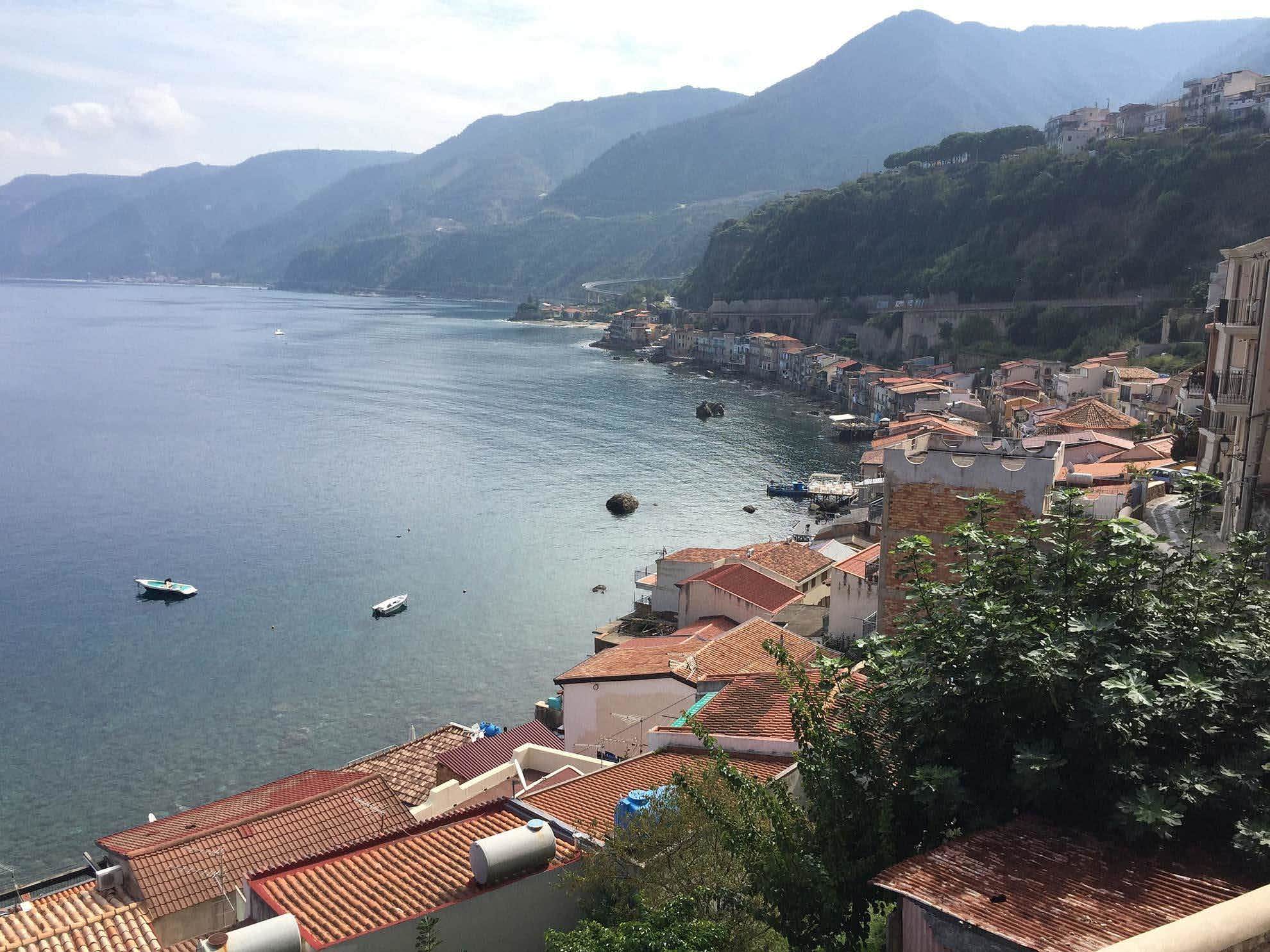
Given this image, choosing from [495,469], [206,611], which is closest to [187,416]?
[495,469]

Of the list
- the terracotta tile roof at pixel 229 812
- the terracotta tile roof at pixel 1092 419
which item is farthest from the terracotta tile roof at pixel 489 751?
the terracotta tile roof at pixel 1092 419

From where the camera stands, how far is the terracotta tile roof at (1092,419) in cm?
3862

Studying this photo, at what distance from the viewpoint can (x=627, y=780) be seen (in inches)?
394

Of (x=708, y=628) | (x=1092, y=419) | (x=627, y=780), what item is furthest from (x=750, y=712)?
A: (x=1092, y=419)

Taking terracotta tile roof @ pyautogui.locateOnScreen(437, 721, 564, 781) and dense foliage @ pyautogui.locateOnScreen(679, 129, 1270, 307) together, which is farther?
dense foliage @ pyautogui.locateOnScreen(679, 129, 1270, 307)

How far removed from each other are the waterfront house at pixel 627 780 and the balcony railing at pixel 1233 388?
8.70 metres

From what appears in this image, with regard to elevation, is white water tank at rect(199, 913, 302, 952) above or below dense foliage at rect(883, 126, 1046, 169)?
below

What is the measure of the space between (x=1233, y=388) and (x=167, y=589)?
3281 cm

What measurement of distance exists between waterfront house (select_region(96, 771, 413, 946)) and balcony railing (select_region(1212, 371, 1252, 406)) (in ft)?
40.6

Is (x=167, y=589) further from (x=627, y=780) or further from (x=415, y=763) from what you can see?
(x=627, y=780)

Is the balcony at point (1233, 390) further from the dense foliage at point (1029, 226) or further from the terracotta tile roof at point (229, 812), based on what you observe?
the dense foliage at point (1029, 226)

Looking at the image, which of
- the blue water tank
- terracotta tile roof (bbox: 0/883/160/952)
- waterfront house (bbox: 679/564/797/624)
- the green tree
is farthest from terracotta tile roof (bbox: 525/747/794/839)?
waterfront house (bbox: 679/564/797/624)

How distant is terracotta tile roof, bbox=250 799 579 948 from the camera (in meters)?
6.71

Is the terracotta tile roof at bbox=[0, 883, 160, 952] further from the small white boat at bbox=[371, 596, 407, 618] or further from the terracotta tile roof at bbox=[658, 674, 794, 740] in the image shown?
the small white boat at bbox=[371, 596, 407, 618]
